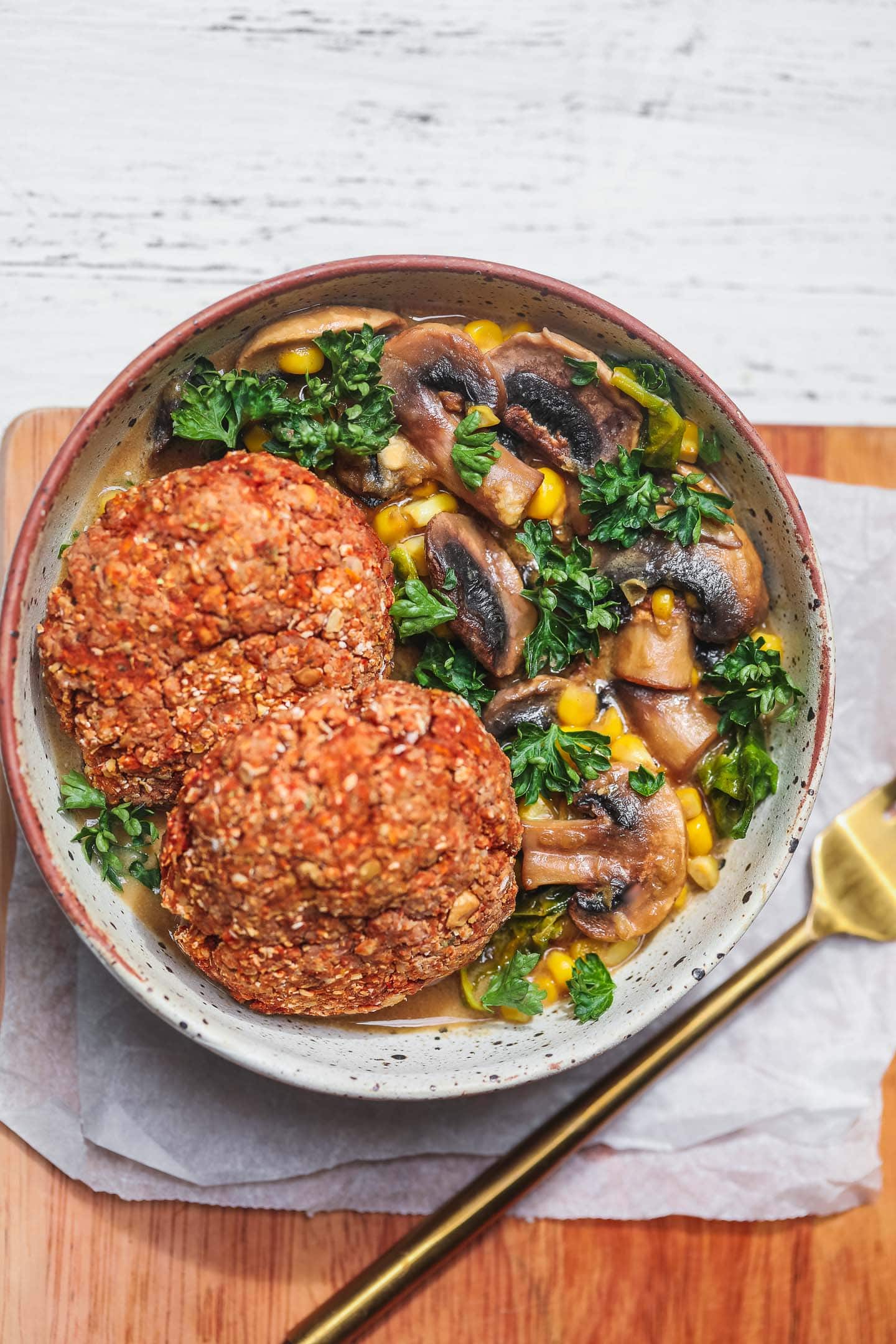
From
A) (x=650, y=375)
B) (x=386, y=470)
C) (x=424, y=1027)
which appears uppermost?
(x=650, y=375)

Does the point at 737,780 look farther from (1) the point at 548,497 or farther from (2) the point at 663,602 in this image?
(1) the point at 548,497

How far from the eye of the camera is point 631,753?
3.39 m

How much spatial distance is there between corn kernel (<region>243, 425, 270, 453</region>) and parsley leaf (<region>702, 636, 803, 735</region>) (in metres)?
1.54

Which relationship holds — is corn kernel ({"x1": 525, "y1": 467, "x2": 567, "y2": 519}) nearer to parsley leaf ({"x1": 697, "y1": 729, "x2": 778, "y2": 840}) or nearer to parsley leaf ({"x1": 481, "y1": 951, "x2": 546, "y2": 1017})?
parsley leaf ({"x1": 697, "y1": 729, "x2": 778, "y2": 840})

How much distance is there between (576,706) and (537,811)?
1.12 feet

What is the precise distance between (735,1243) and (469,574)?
265cm

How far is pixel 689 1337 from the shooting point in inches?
155

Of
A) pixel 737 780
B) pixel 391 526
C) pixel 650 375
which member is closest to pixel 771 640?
pixel 737 780

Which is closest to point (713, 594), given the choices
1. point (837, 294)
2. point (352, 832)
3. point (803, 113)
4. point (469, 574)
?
point (469, 574)

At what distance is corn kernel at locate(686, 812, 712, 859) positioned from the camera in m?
3.44

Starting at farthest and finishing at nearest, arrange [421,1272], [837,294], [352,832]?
[837,294] → [421,1272] → [352,832]

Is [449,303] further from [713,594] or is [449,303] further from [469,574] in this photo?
[713,594]

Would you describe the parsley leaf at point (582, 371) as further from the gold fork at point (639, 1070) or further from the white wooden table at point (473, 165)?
the gold fork at point (639, 1070)

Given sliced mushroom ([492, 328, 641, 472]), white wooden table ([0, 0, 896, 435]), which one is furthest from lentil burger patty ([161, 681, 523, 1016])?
white wooden table ([0, 0, 896, 435])
